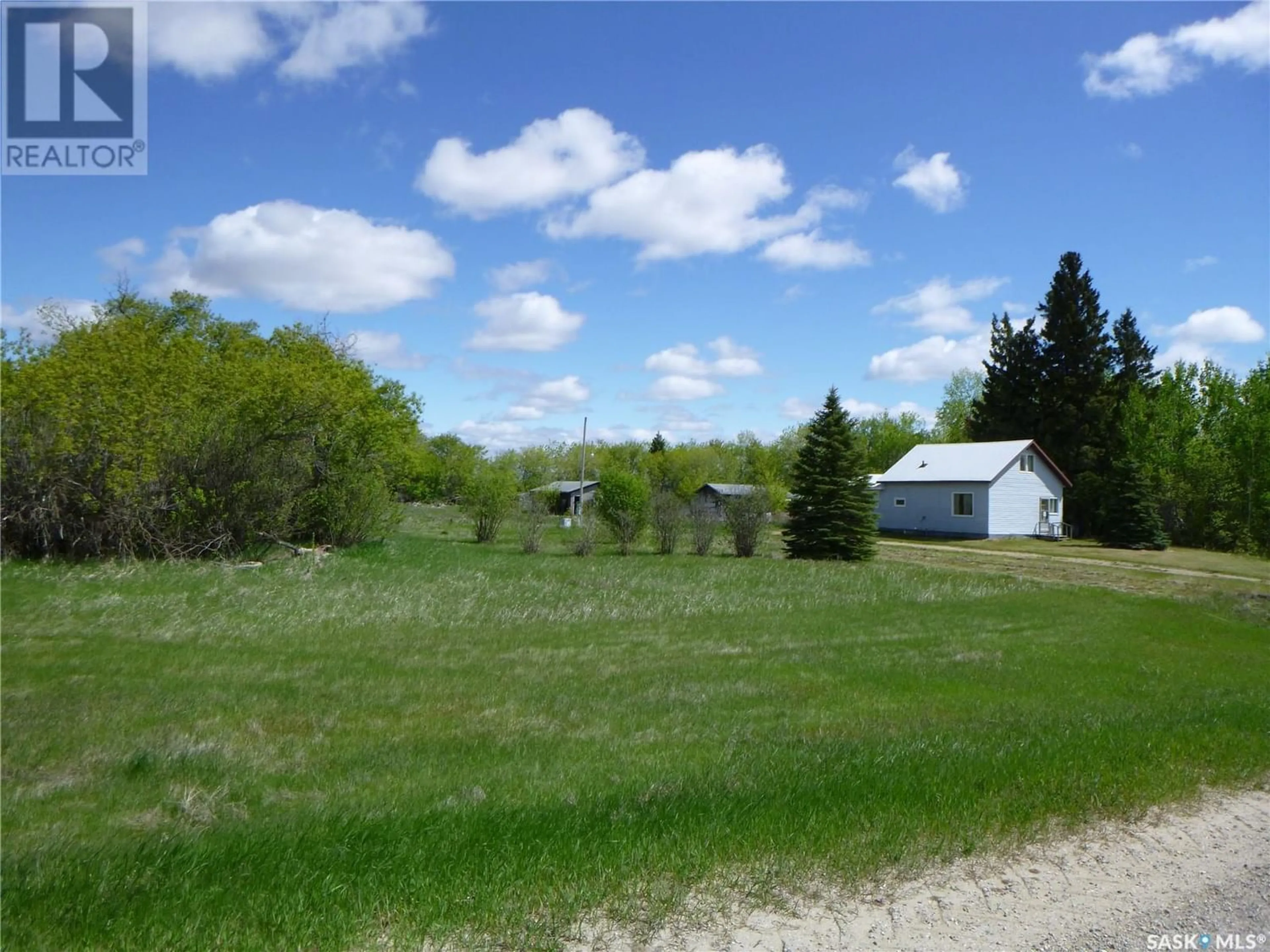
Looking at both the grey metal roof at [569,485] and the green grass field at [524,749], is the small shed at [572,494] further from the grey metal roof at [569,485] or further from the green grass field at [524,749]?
the green grass field at [524,749]

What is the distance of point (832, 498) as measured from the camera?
37.4m

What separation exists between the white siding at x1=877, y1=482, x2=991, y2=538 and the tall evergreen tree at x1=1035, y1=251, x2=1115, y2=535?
676 cm

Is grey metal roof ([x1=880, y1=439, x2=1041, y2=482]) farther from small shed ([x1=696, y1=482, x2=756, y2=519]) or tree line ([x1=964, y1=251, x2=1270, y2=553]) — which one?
small shed ([x1=696, y1=482, x2=756, y2=519])

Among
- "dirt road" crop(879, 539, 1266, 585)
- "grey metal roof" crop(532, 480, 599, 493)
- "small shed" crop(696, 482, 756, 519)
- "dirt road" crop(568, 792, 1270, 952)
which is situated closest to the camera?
"dirt road" crop(568, 792, 1270, 952)

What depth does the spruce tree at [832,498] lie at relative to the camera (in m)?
37.0

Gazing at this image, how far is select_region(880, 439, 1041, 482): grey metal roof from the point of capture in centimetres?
5247

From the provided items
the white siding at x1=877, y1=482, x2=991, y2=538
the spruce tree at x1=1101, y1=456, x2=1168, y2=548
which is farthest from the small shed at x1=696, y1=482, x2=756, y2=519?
the spruce tree at x1=1101, y1=456, x2=1168, y2=548

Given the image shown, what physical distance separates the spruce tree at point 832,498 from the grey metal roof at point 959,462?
1747 cm

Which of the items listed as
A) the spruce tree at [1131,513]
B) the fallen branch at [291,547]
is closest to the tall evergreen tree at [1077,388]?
the spruce tree at [1131,513]

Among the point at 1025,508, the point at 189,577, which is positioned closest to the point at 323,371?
the point at 189,577

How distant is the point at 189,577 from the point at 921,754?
19.6 meters

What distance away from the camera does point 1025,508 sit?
173ft

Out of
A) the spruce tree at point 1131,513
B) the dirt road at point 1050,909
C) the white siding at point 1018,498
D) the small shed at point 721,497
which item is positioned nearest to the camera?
the dirt road at point 1050,909

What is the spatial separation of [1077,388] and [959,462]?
10365 millimetres
